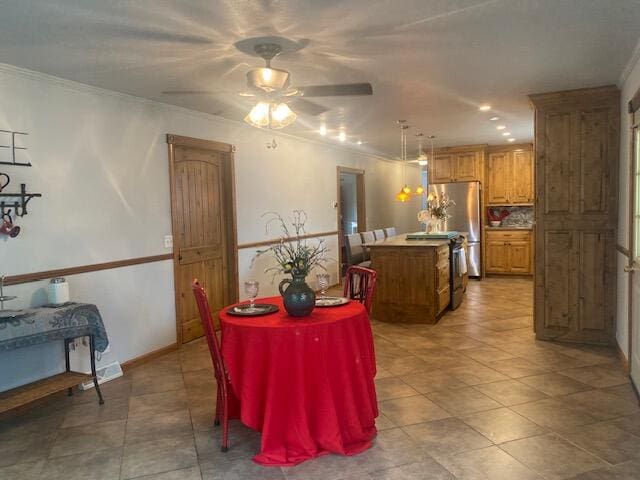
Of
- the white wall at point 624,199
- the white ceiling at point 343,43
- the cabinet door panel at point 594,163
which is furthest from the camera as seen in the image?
the cabinet door panel at point 594,163

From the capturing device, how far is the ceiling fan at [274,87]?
114 inches

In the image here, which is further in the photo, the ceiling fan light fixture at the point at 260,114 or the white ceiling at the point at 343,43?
the ceiling fan light fixture at the point at 260,114

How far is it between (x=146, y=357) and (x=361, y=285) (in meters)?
2.28

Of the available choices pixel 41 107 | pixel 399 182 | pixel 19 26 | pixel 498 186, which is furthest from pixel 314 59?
pixel 399 182

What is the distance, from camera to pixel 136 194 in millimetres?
4398

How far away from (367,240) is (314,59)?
4.33 meters

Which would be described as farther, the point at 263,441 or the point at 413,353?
the point at 413,353

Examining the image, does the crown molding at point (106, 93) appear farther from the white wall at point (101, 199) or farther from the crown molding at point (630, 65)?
the crown molding at point (630, 65)

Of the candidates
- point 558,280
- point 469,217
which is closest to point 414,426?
point 558,280

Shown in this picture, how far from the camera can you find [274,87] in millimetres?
2939

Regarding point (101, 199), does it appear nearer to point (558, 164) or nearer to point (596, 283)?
point (558, 164)

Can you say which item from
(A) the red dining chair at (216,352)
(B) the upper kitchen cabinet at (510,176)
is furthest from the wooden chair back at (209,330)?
(B) the upper kitchen cabinet at (510,176)

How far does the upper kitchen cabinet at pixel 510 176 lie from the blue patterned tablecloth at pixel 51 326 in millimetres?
7220

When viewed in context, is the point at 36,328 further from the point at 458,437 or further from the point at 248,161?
the point at 248,161
